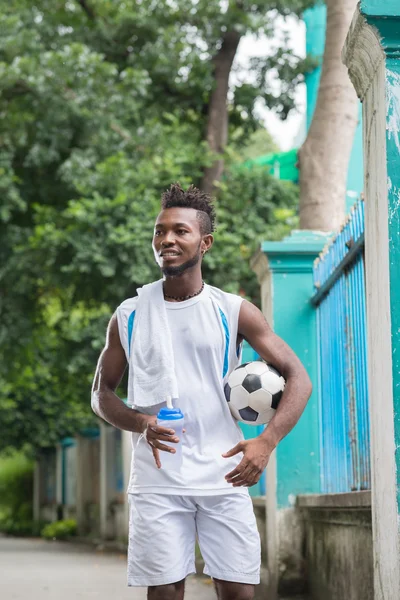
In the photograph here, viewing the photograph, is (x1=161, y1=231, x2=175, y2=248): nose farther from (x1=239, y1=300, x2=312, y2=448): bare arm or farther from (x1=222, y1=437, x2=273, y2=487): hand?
(x1=222, y1=437, x2=273, y2=487): hand

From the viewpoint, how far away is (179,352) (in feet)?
13.2

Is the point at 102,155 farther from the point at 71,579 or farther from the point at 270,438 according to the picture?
the point at 270,438

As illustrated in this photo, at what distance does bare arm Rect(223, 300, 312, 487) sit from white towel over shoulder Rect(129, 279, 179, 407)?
310mm

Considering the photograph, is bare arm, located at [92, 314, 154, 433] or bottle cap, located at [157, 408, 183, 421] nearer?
bottle cap, located at [157, 408, 183, 421]

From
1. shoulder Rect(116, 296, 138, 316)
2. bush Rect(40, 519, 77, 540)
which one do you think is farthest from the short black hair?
bush Rect(40, 519, 77, 540)

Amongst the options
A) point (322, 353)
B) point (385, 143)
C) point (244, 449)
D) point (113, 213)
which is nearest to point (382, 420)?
point (244, 449)

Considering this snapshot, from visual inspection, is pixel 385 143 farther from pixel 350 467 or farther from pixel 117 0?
pixel 117 0

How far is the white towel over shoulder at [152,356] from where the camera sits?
391cm

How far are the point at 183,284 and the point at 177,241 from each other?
191mm

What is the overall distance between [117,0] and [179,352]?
1473 centimetres

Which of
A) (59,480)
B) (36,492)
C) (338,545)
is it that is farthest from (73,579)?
(36,492)

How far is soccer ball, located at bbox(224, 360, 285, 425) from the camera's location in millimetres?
3852

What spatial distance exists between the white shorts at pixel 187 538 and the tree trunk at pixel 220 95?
14212 millimetres

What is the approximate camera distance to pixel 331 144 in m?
12.1
